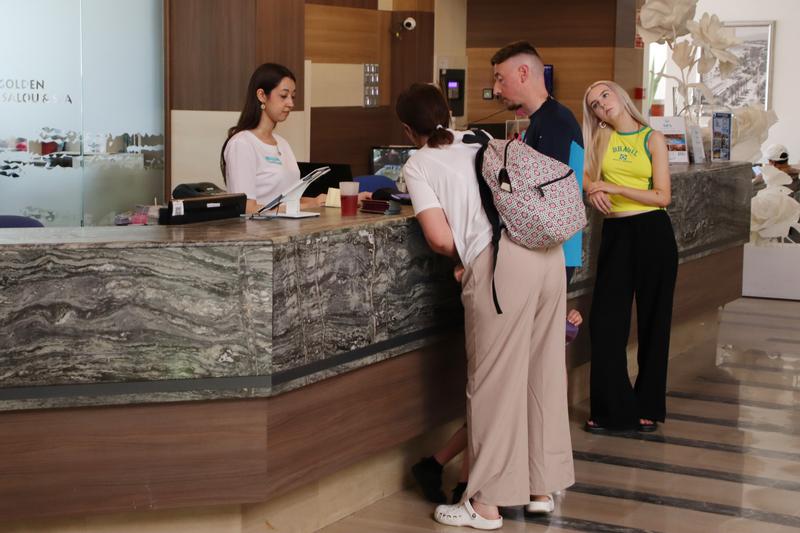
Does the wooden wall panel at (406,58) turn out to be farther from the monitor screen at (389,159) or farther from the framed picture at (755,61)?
the framed picture at (755,61)

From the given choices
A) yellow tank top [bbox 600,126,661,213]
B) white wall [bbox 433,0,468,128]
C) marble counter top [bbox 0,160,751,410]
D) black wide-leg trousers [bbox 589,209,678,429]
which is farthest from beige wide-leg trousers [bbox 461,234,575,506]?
white wall [bbox 433,0,468,128]

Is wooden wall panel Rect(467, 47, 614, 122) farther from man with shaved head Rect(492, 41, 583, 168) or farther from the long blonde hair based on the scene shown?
man with shaved head Rect(492, 41, 583, 168)

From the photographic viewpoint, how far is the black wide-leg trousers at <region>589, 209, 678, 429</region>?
570cm

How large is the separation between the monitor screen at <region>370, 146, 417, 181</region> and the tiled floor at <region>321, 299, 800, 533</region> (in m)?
2.33

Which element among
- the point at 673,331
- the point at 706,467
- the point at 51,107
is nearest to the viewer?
the point at 706,467

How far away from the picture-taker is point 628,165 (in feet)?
18.5

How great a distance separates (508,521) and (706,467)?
1.20m

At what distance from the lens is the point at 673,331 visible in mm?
7832

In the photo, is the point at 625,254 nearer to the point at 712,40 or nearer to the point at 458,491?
the point at 458,491

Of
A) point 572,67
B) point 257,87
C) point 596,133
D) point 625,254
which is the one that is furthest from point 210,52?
point 572,67

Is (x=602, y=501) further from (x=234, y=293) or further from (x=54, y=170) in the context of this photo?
(x=54, y=170)

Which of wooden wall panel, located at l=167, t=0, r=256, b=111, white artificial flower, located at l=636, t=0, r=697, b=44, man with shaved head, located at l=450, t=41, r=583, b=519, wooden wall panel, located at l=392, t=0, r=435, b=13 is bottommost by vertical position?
man with shaved head, located at l=450, t=41, r=583, b=519

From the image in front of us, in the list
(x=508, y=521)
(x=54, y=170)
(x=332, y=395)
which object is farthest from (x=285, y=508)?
(x=54, y=170)

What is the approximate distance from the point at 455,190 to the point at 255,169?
1351 mm
